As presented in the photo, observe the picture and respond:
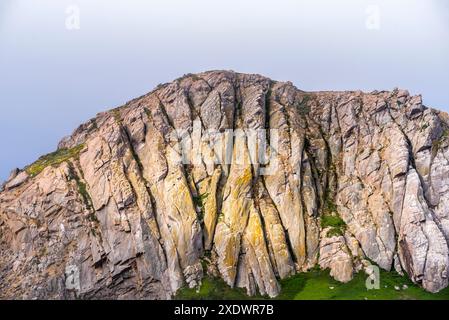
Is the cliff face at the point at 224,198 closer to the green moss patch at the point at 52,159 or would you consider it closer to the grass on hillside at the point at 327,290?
the green moss patch at the point at 52,159

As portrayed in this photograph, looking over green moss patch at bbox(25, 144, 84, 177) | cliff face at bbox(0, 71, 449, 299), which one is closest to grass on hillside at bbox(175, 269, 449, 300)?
cliff face at bbox(0, 71, 449, 299)

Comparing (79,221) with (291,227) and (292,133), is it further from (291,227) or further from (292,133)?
(292,133)

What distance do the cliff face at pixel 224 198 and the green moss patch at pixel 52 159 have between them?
26.6 inches

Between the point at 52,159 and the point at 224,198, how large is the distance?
5345 centimetres

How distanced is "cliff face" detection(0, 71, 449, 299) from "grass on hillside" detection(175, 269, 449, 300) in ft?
8.16

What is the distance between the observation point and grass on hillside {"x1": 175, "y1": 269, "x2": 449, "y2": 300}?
110 metres

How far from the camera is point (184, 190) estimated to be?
127188 millimetres

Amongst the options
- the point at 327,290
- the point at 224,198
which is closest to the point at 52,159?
the point at 224,198

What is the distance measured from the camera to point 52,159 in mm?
143625

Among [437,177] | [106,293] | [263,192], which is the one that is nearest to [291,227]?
[263,192]

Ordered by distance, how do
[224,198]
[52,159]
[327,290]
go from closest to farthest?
[327,290] < [224,198] < [52,159]

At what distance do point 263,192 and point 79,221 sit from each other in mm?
48202

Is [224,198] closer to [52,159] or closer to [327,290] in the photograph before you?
[327,290]

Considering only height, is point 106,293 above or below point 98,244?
below
